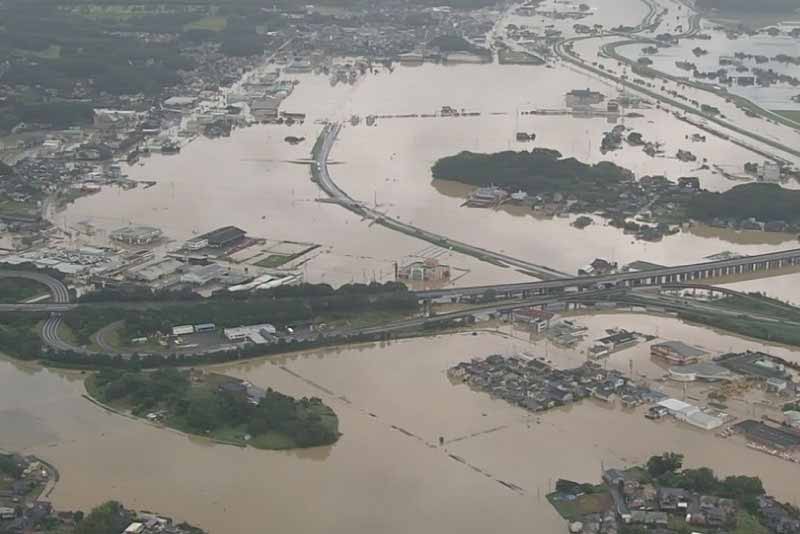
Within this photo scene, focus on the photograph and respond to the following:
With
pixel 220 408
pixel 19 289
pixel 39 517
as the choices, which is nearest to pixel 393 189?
pixel 19 289

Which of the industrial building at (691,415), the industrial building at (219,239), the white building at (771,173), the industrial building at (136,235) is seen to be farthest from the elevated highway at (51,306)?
the white building at (771,173)

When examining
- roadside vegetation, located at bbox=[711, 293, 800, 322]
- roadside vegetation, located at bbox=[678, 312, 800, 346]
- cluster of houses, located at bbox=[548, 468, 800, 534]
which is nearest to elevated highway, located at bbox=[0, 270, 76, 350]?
cluster of houses, located at bbox=[548, 468, 800, 534]

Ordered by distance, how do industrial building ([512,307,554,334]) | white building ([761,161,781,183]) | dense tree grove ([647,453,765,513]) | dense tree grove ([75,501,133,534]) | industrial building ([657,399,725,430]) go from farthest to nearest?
white building ([761,161,781,183])
industrial building ([512,307,554,334])
industrial building ([657,399,725,430])
dense tree grove ([647,453,765,513])
dense tree grove ([75,501,133,534])

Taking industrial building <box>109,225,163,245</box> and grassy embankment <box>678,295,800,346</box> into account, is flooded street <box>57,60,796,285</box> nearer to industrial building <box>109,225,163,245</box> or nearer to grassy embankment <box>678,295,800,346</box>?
industrial building <box>109,225,163,245</box>

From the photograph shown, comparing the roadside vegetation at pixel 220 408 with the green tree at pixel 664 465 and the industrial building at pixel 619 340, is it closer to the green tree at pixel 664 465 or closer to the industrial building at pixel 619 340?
the green tree at pixel 664 465

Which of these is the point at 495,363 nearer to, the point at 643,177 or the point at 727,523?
the point at 727,523

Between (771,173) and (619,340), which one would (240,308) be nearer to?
(619,340)
